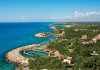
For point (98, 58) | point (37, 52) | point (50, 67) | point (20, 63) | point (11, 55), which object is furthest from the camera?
point (37, 52)

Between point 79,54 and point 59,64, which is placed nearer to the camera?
point 59,64

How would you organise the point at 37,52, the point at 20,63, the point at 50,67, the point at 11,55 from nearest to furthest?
the point at 50,67
the point at 20,63
the point at 11,55
the point at 37,52

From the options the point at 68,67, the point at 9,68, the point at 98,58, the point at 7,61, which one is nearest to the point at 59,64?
the point at 68,67

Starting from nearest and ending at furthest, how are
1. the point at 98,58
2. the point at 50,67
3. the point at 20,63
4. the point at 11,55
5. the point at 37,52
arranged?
the point at 50,67
the point at 98,58
the point at 20,63
the point at 11,55
the point at 37,52

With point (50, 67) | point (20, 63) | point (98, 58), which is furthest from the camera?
point (20, 63)

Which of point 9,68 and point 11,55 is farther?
point 11,55

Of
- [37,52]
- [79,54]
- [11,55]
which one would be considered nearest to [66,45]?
[37,52]

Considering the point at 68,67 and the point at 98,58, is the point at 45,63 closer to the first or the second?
the point at 68,67

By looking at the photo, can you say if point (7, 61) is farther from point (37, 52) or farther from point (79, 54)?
point (79, 54)

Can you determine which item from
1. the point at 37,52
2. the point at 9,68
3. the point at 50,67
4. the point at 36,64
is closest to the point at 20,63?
the point at 9,68
